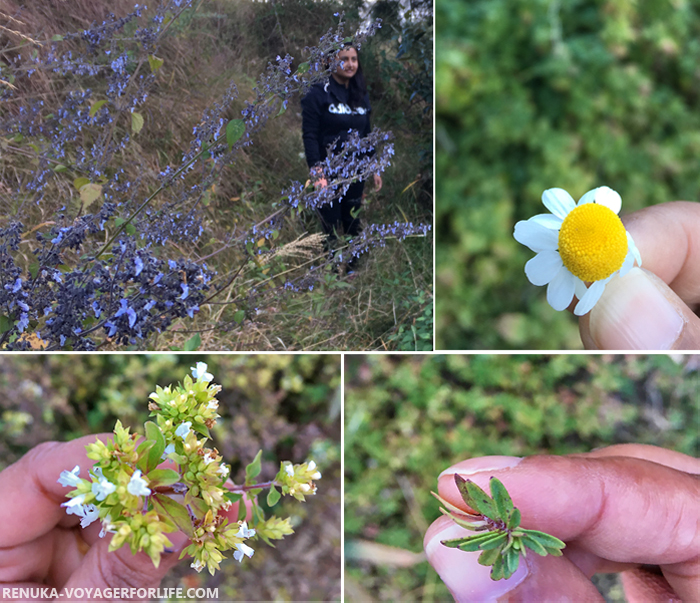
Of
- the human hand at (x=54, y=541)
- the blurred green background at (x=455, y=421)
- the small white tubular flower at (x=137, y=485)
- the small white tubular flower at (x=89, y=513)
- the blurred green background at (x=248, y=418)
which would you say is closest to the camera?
the small white tubular flower at (x=137, y=485)

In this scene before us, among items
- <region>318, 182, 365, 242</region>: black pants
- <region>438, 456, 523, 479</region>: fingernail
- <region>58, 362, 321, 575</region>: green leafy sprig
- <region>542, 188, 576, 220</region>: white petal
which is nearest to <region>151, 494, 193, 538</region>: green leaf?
<region>58, 362, 321, 575</region>: green leafy sprig

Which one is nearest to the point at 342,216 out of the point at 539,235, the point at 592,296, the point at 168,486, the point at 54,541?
the point at 539,235

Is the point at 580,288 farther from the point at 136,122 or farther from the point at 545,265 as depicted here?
the point at 136,122

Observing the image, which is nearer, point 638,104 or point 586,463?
point 586,463

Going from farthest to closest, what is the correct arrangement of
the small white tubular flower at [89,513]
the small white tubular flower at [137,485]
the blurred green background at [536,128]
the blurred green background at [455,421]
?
the blurred green background at [536,128] < the blurred green background at [455,421] < the small white tubular flower at [89,513] < the small white tubular flower at [137,485]

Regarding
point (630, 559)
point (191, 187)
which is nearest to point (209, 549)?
point (191, 187)

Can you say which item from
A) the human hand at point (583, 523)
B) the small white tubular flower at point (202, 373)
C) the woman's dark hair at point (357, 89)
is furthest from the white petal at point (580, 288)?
the small white tubular flower at point (202, 373)

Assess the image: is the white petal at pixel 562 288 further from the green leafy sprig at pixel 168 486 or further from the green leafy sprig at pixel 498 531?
the green leafy sprig at pixel 168 486

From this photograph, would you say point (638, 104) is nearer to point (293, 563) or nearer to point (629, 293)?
point (629, 293)
